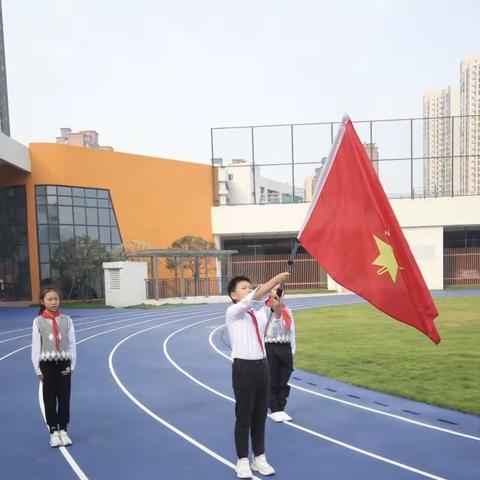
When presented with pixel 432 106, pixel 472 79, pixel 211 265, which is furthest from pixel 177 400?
pixel 432 106

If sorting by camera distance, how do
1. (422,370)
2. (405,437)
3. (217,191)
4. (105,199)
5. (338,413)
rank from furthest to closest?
(217,191), (105,199), (422,370), (338,413), (405,437)

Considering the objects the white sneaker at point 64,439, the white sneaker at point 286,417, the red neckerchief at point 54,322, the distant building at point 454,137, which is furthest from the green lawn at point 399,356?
the distant building at point 454,137

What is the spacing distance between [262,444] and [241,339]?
1003 millimetres

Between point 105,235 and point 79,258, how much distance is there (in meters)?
3.33

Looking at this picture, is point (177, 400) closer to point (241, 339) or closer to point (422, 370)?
point (241, 339)

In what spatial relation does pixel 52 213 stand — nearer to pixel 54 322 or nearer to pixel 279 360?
pixel 54 322

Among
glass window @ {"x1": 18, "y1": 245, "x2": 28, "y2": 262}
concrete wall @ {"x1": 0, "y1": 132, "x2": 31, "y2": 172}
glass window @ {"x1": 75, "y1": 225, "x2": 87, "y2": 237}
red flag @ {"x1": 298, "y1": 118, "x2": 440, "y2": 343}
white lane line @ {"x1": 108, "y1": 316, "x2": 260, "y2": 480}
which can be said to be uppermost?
concrete wall @ {"x1": 0, "y1": 132, "x2": 31, "y2": 172}

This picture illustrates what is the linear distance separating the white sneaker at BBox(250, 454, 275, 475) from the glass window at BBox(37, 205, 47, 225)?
23.5 metres

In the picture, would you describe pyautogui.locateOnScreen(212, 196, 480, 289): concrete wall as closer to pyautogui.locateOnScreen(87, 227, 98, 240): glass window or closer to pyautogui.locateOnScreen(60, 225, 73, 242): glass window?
pyautogui.locateOnScreen(87, 227, 98, 240): glass window

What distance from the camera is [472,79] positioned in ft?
150

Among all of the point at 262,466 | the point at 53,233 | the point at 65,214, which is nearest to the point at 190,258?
the point at 65,214

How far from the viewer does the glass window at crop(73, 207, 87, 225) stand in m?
25.7

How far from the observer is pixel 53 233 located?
25281 millimetres

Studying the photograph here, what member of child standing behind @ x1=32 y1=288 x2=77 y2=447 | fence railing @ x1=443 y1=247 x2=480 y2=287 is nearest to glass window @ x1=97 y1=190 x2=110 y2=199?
fence railing @ x1=443 y1=247 x2=480 y2=287
